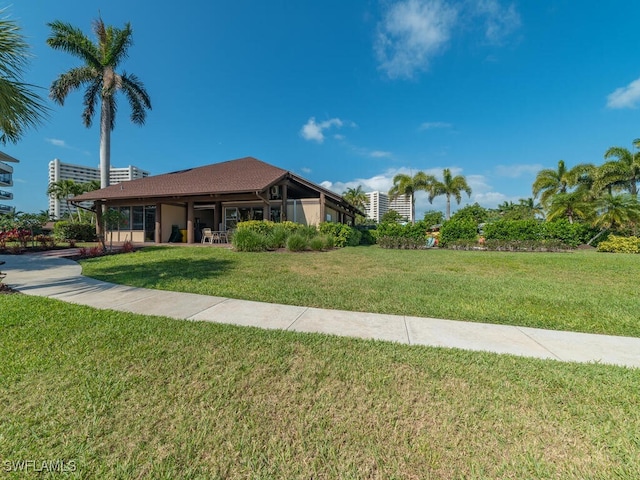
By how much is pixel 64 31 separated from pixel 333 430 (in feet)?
91.2

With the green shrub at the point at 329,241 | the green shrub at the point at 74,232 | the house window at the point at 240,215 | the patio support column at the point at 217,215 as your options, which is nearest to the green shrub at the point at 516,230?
the green shrub at the point at 329,241

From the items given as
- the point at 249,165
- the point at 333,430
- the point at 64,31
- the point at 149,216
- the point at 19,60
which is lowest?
the point at 333,430

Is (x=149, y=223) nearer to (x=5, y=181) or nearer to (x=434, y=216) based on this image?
(x=5, y=181)

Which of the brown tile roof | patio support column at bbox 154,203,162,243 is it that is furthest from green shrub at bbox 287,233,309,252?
patio support column at bbox 154,203,162,243

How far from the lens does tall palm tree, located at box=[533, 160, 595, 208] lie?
24688 mm

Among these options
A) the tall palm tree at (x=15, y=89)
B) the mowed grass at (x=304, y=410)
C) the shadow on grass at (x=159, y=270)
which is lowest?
the mowed grass at (x=304, y=410)

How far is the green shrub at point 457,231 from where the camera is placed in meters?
16.8

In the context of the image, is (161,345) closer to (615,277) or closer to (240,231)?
(240,231)

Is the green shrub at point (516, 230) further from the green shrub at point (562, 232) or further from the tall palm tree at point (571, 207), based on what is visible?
the tall palm tree at point (571, 207)

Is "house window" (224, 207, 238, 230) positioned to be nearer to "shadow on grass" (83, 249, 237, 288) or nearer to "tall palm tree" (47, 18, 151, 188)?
"shadow on grass" (83, 249, 237, 288)

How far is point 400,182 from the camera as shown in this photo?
34312 mm

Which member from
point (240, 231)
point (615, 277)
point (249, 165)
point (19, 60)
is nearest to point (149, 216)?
point (249, 165)

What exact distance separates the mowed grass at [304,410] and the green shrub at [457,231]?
1537 centimetres

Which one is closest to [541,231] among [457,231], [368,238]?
[457,231]
